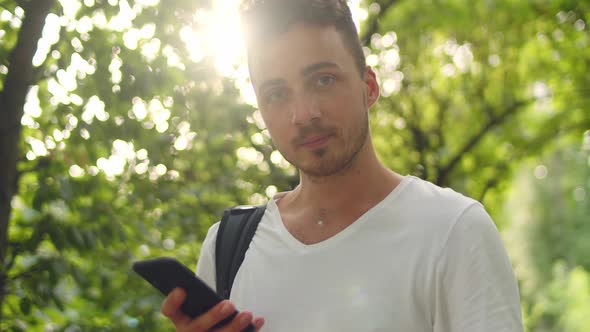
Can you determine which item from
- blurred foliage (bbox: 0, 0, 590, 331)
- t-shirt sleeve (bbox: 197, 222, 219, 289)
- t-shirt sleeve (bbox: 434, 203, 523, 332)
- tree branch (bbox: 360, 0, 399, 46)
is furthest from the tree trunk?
tree branch (bbox: 360, 0, 399, 46)

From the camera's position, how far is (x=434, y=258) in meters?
1.81

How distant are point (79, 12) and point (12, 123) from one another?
708mm

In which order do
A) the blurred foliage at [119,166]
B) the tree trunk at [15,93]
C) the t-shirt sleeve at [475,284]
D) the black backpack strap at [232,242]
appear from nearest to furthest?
the t-shirt sleeve at [475,284] < the black backpack strap at [232,242] < the tree trunk at [15,93] < the blurred foliage at [119,166]

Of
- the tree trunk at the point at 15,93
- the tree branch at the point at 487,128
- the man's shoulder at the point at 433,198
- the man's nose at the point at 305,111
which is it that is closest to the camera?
the man's shoulder at the point at 433,198

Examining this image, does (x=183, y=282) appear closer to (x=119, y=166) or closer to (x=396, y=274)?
(x=396, y=274)

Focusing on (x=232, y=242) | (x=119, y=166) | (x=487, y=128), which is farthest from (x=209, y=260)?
(x=487, y=128)

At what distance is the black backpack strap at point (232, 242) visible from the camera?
217cm

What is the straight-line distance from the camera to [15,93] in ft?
11.2

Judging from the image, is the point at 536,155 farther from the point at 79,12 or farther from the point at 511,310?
the point at 511,310

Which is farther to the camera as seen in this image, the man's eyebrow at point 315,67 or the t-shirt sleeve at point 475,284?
the man's eyebrow at point 315,67

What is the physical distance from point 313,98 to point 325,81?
0.20 ft

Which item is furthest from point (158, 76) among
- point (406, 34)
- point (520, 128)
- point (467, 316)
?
point (520, 128)

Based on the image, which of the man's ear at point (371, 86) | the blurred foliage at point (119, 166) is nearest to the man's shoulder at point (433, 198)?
the man's ear at point (371, 86)

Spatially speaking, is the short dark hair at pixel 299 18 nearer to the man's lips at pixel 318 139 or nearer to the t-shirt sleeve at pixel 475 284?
the man's lips at pixel 318 139
